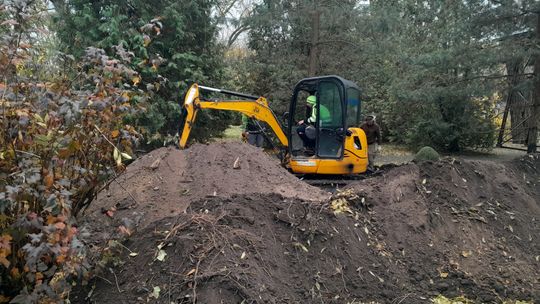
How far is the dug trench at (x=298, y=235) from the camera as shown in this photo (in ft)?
13.1

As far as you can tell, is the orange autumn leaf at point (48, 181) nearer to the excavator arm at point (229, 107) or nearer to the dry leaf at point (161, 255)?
the dry leaf at point (161, 255)

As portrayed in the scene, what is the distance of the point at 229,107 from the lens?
8.88 m

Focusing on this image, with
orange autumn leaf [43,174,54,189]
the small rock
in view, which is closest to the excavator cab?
the small rock

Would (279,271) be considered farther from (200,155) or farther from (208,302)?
(200,155)

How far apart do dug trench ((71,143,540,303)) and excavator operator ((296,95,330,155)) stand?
1.79 meters

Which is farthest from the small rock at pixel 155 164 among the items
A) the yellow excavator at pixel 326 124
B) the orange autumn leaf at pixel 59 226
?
the orange autumn leaf at pixel 59 226

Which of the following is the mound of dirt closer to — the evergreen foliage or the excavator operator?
the excavator operator

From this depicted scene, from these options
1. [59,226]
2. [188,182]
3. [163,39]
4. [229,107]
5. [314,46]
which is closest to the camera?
[59,226]

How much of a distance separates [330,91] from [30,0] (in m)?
6.24

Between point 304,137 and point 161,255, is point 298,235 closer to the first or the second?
point 161,255

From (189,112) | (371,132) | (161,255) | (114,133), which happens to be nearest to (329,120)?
(189,112)

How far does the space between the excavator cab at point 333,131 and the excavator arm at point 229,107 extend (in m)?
0.56

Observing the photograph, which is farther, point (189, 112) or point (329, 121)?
point (329, 121)

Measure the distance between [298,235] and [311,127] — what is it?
4.61 meters
